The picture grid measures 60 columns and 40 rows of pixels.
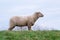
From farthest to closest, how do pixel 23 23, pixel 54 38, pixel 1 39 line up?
pixel 23 23, pixel 54 38, pixel 1 39

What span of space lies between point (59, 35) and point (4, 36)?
258 centimetres

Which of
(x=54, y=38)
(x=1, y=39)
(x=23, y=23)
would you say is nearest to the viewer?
(x=1, y=39)

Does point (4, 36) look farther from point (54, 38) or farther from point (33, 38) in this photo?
point (54, 38)

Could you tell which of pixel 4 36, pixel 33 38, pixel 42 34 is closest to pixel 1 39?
pixel 4 36

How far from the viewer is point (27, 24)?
621 inches

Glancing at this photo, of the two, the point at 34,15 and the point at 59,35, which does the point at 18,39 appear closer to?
the point at 59,35

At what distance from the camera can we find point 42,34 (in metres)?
11.7

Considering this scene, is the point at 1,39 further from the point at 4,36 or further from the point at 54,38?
the point at 54,38

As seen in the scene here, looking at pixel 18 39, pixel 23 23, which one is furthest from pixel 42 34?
pixel 23 23

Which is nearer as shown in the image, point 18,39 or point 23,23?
point 18,39

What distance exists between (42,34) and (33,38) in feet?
3.03

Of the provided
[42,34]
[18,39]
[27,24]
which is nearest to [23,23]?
[27,24]

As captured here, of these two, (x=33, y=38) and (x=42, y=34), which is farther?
(x=42, y=34)

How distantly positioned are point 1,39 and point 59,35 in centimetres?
284
